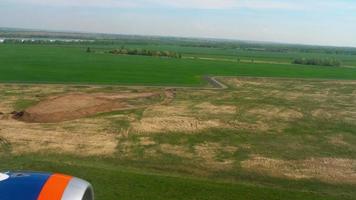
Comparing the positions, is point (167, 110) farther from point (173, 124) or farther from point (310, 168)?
point (310, 168)

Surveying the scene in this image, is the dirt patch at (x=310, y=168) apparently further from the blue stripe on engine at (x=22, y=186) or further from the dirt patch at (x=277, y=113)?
the blue stripe on engine at (x=22, y=186)

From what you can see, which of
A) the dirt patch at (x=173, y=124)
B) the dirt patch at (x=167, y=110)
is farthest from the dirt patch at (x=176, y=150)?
the dirt patch at (x=167, y=110)

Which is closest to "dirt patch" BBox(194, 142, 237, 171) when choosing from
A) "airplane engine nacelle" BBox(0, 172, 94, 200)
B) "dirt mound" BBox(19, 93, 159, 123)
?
"dirt mound" BBox(19, 93, 159, 123)

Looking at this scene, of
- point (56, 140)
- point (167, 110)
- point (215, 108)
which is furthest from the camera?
point (215, 108)

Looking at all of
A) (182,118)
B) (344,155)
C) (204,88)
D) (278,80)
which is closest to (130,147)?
(182,118)

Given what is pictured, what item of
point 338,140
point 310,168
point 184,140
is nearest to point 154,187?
point 310,168

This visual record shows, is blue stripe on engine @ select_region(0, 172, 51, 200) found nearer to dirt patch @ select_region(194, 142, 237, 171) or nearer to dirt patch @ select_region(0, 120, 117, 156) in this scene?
dirt patch @ select_region(194, 142, 237, 171)

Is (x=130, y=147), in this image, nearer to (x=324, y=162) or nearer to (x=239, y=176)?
(x=239, y=176)
